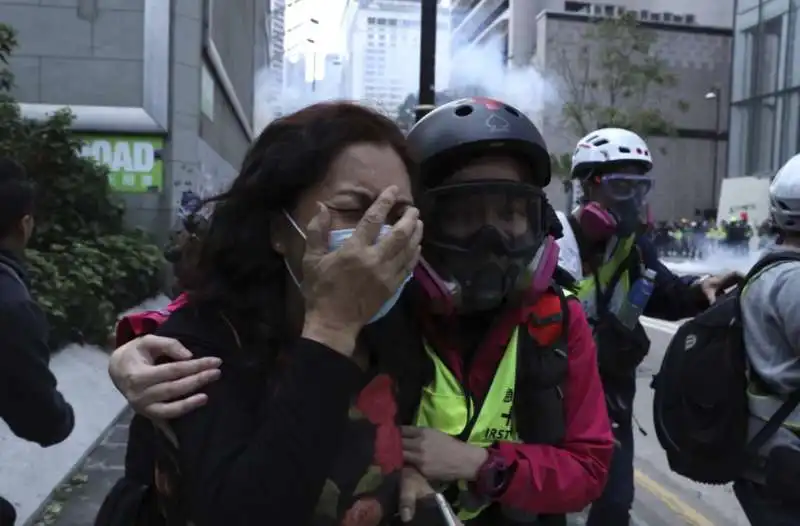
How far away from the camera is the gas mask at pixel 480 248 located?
6.03 ft

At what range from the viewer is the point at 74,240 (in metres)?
9.25

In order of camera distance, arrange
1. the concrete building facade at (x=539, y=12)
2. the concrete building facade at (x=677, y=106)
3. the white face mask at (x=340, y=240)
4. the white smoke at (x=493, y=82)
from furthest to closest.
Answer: the concrete building facade at (x=539, y=12)
the concrete building facade at (x=677, y=106)
the white smoke at (x=493, y=82)
the white face mask at (x=340, y=240)

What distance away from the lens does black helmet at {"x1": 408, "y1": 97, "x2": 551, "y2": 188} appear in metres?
1.93

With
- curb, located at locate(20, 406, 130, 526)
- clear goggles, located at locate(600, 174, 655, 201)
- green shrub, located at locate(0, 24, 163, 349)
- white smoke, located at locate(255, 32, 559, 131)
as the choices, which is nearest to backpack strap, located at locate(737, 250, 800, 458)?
clear goggles, located at locate(600, 174, 655, 201)

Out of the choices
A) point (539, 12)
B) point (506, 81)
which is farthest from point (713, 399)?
point (539, 12)

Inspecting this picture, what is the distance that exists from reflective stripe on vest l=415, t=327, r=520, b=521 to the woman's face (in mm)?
412

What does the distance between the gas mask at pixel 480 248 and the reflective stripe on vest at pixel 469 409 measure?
109 mm

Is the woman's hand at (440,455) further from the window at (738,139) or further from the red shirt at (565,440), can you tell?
the window at (738,139)

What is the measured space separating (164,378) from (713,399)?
6.05ft

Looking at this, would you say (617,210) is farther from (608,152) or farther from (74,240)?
(74,240)

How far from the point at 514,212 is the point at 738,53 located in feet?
148

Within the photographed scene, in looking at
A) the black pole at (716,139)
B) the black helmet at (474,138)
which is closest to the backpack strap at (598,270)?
the black helmet at (474,138)

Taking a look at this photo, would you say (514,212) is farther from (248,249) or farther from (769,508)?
(769,508)

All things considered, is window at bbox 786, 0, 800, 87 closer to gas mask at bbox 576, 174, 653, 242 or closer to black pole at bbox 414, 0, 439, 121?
black pole at bbox 414, 0, 439, 121
